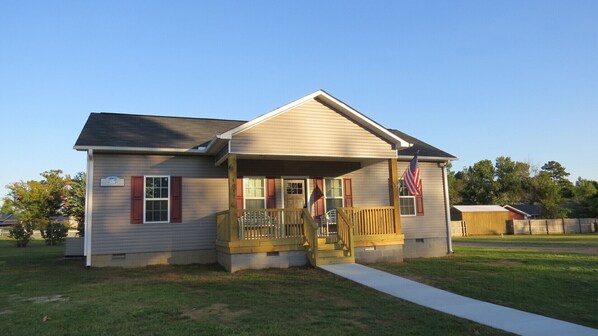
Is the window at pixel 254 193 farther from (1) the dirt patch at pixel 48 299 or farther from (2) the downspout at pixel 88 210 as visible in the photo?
(1) the dirt patch at pixel 48 299

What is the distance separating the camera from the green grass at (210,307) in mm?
5789

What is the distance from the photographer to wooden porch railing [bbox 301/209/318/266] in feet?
37.1

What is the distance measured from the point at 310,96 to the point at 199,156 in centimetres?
404

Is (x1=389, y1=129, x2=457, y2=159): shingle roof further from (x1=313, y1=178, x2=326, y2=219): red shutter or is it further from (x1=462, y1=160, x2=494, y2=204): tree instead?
(x1=462, y1=160, x2=494, y2=204): tree

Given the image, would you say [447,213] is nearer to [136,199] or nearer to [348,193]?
[348,193]

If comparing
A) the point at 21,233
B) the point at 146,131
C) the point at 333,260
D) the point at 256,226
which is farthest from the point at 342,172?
the point at 21,233

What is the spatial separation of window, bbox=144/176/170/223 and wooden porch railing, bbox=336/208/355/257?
5148 mm

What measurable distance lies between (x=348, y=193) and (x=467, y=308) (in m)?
8.15

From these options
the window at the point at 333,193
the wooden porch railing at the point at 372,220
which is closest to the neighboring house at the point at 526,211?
the window at the point at 333,193

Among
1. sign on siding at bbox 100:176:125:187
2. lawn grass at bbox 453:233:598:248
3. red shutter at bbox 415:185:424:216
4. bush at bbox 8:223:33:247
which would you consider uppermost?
sign on siding at bbox 100:176:125:187

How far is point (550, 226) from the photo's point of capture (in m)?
36.3

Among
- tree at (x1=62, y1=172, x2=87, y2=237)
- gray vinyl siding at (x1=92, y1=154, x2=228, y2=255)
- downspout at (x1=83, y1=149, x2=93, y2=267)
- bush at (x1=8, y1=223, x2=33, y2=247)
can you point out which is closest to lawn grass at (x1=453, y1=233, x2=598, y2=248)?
gray vinyl siding at (x1=92, y1=154, x2=228, y2=255)

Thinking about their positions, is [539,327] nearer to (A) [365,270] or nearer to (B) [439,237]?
(A) [365,270]

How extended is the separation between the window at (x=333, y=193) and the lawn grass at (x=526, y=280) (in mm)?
3305
